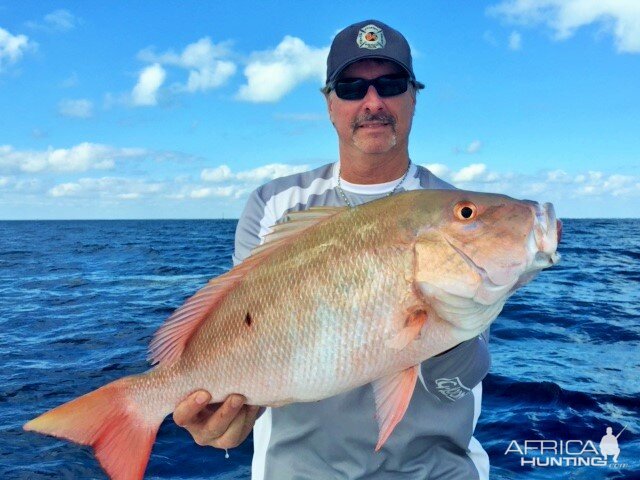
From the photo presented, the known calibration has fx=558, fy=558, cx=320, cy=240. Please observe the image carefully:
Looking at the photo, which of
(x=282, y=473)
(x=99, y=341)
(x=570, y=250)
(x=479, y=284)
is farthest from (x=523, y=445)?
(x=570, y=250)

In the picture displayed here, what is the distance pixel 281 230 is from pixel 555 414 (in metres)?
5.32

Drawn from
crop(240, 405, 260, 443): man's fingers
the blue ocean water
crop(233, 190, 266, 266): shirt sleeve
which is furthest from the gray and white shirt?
the blue ocean water

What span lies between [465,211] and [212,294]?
1.21 metres

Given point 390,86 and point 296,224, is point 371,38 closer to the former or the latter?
point 390,86

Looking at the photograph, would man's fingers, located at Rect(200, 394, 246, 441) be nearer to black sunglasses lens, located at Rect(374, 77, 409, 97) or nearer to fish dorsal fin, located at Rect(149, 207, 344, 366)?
fish dorsal fin, located at Rect(149, 207, 344, 366)

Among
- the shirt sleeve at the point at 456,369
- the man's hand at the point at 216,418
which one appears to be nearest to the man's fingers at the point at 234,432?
the man's hand at the point at 216,418

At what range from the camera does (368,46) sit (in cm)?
348

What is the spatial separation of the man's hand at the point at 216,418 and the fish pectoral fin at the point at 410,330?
0.77 metres

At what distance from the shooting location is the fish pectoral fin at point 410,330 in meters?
2.18

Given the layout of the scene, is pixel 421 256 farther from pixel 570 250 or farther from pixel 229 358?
pixel 570 250

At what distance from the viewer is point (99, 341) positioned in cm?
1055

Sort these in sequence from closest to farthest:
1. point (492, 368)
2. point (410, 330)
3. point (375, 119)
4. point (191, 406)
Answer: point (410, 330) < point (191, 406) < point (375, 119) < point (492, 368)

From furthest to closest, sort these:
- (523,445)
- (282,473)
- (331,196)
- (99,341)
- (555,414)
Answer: (99,341)
(555,414)
(523,445)
(331,196)
(282,473)

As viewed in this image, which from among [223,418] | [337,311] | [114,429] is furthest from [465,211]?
[114,429]
